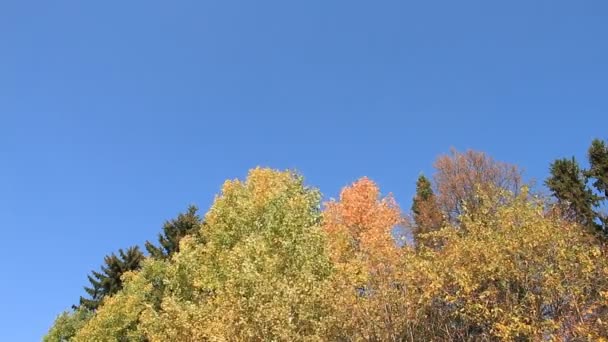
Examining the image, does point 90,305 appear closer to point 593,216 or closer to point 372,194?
point 372,194

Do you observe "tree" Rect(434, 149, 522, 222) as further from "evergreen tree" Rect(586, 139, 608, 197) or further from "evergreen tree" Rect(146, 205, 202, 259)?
"evergreen tree" Rect(146, 205, 202, 259)

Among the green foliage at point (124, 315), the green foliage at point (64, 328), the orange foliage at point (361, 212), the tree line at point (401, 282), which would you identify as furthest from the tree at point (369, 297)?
the green foliage at point (64, 328)

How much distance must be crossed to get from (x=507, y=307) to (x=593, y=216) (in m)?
27.5

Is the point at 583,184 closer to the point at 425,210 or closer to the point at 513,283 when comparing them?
the point at 425,210

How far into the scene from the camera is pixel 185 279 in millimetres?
34719

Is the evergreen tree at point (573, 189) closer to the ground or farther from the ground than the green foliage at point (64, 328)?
closer to the ground

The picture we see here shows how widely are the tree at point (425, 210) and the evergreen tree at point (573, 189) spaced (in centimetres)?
1038

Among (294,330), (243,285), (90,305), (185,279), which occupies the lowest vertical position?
(294,330)

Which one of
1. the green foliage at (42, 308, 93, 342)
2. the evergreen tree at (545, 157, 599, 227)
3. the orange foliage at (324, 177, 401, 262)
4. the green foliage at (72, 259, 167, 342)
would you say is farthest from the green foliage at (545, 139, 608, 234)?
the green foliage at (42, 308, 93, 342)

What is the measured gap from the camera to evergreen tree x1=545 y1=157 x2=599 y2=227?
40.5 meters

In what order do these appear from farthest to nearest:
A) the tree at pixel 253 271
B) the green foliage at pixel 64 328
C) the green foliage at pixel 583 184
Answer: the green foliage at pixel 64 328 → the green foliage at pixel 583 184 → the tree at pixel 253 271

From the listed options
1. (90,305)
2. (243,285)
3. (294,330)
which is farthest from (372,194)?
(90,305)

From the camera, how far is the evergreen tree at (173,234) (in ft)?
198

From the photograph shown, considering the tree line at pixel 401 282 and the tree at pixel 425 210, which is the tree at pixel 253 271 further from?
the tree at pixel 425 210
